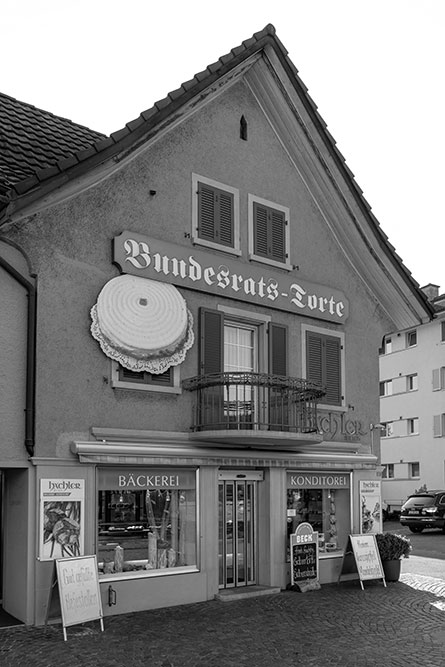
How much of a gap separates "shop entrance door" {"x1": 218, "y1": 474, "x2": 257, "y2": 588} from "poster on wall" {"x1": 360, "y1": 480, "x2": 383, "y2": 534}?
2843 mm

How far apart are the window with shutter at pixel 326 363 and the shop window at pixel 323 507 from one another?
5.38ft

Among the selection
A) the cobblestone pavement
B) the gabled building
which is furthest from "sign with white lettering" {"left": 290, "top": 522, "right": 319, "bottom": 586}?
the cobblestone pavement

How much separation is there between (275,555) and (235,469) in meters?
1.81

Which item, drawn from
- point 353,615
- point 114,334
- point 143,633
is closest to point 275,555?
point 353,615

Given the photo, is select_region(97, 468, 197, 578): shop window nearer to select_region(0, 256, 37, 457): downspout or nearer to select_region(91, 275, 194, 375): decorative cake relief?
select_region(0, 256, 37, 457): downspout

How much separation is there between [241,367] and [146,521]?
3.57 meters

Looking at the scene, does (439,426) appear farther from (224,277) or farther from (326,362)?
(224,277)

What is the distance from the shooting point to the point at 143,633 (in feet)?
38.4

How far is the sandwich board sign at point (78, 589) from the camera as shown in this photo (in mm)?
11666

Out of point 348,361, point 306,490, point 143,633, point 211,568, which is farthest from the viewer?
point 348,361

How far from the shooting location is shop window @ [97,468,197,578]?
1335cm

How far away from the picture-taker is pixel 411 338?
42094 mm

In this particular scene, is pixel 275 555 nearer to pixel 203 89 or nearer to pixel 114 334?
pixel 114 334

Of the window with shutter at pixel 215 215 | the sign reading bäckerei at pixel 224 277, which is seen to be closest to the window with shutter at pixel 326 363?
the sign reading bäckerei at pixel 224 277
